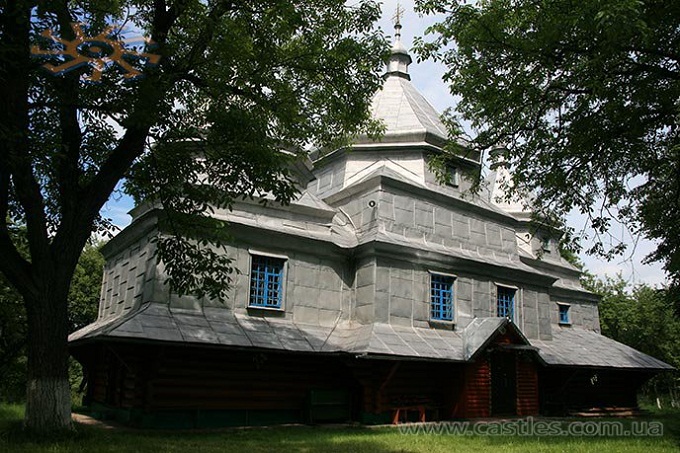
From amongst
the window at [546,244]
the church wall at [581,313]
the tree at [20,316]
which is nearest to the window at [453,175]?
the window at [546,244]

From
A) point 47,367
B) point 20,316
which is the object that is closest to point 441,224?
point 47,367

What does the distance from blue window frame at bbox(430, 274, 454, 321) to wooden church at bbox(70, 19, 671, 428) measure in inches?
2.1

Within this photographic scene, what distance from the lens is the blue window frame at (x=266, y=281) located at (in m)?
15.5

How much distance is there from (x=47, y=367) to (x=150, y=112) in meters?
4.38

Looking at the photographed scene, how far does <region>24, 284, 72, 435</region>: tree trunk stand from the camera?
9102mm

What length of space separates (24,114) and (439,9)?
7.53m

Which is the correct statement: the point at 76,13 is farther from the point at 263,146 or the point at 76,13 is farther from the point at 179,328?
the point at 179,328

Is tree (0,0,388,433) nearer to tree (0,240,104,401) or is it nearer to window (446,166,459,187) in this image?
window (446,166,459,187)

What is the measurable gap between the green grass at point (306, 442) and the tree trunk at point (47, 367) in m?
0.32

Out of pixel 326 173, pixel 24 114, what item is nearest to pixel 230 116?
pixel 24 114

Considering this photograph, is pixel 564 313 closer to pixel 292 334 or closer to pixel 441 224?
pixel 441 224

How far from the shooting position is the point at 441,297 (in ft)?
58.9

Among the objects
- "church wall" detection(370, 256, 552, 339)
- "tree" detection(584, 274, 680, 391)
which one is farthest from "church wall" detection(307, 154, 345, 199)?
"tree" detection(584, 274, 680, 391)

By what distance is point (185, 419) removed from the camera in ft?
44.0
